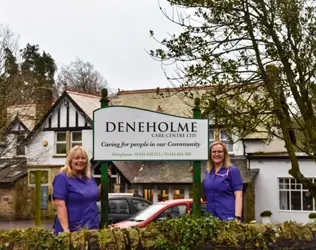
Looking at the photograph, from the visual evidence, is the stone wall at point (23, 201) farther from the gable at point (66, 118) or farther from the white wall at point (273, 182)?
the white wall at point (273, 182)

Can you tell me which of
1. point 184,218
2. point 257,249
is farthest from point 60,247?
point 257,249

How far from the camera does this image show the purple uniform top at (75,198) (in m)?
5.95

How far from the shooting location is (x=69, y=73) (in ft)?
198

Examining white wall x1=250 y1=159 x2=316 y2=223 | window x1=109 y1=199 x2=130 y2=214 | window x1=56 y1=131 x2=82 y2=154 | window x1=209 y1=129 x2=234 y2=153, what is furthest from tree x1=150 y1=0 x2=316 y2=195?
window x1=56 y1=131 x2=82 y2=154

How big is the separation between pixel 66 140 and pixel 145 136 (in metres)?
26.5

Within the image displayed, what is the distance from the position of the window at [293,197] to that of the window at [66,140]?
12396mm

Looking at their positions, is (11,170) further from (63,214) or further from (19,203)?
(63,214)

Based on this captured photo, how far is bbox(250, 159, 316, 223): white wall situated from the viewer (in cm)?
2770

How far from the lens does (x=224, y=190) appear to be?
647 centimetres

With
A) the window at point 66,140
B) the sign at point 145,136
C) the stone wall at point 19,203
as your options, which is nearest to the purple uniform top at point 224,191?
the sign at point 145,136

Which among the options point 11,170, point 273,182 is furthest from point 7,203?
point 273,182

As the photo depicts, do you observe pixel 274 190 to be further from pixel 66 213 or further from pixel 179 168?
pixel 66 213

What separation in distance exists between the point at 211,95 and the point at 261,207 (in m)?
16.9

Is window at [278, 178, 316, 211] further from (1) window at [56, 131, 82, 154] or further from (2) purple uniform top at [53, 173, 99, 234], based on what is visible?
(2) purple uniform top at [53, 173, 99, 234]
